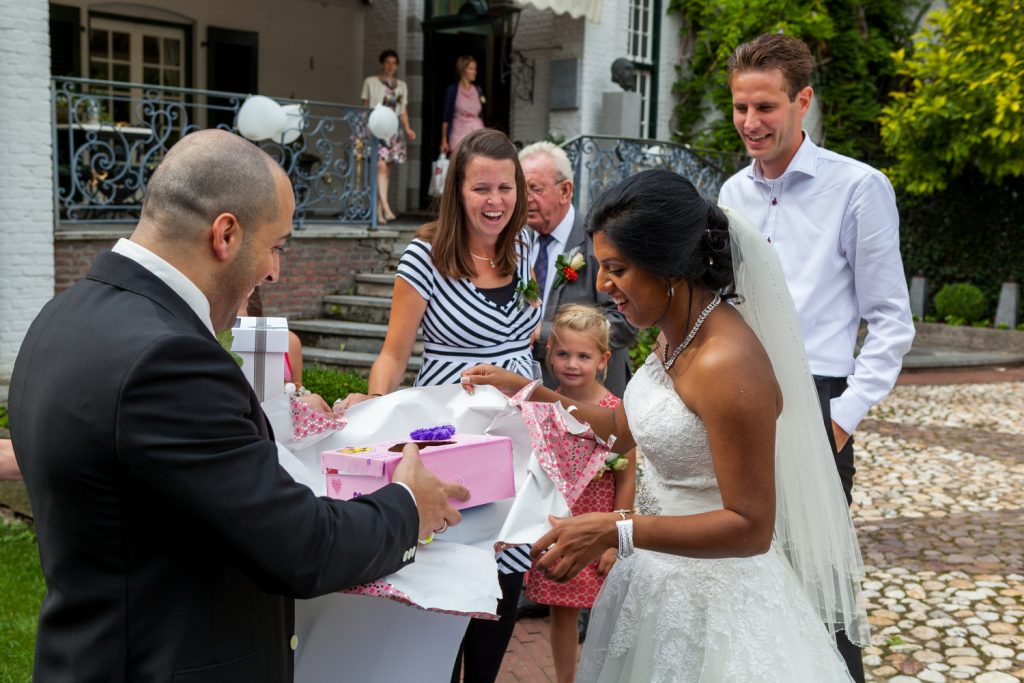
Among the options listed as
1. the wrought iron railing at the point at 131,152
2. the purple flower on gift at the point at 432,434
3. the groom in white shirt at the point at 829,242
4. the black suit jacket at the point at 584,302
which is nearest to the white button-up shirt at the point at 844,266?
A: the groom in white shirt at the point at 829,242

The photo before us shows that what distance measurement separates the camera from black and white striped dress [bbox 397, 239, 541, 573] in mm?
3525

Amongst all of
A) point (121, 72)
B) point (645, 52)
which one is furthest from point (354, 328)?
point (645, 52)

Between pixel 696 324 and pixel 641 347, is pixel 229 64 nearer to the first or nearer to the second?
pixel 641 347

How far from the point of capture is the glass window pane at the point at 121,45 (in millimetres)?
14383

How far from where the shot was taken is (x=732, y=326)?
2402mm

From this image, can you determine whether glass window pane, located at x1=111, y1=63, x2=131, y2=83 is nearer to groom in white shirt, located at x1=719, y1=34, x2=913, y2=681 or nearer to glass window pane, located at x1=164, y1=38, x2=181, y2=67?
glass window pane, located at x1=164, y1=38, x2=181, y2=67

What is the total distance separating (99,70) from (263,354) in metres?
13.2

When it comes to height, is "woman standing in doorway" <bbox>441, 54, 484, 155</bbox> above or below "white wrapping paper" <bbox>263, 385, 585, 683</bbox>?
above

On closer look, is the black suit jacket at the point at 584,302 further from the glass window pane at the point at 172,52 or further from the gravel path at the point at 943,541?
the glass window pane at the point at 172,52

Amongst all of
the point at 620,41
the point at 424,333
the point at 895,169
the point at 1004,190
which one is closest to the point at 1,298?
the point at 424,333

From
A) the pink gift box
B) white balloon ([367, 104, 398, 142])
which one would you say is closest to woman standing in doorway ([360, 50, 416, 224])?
white balloon ([367, 104, 398, 142])

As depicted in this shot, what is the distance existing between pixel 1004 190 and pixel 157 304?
17.6 metres

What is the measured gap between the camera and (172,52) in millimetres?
14906

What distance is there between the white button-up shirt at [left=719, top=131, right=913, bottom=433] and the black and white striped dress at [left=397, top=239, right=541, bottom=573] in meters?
1.05
